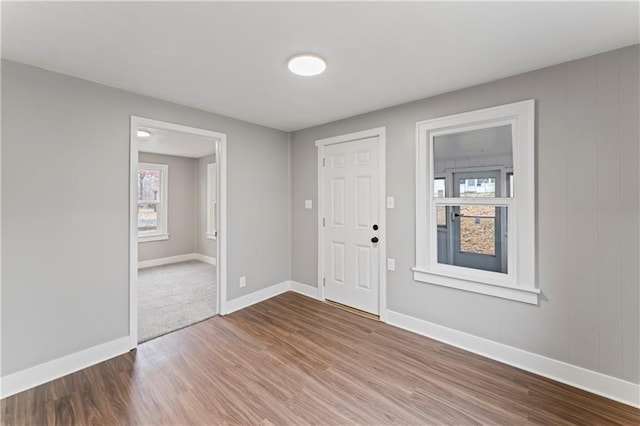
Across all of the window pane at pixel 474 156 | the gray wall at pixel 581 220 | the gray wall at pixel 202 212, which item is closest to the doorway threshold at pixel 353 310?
the gray wall at pixel 581 220

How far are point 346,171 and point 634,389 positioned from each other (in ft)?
9.81

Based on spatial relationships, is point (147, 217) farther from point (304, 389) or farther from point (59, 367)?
point (304, 389)

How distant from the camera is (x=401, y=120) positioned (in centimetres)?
292

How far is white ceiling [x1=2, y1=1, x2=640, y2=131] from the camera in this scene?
1474 millimetres

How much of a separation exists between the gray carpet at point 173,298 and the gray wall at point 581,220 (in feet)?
9.80

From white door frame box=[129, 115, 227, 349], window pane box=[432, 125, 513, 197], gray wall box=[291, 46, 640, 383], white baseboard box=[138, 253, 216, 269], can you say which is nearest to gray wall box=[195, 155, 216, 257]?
white baseboard box=[138, 253, 216, 269]

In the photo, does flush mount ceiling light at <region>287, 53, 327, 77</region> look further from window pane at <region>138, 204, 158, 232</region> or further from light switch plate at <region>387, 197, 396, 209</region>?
window pane at <region>138, 204, 158, 232</region>

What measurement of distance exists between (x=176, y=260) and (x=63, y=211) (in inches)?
166

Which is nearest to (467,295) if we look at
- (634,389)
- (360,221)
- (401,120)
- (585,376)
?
(585,376)

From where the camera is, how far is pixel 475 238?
2604 millimetres

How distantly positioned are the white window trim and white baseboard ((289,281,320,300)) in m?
1.54

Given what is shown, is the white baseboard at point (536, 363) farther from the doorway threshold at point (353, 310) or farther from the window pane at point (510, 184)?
the window pane at point (510, 184)

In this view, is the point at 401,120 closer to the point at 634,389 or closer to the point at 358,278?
the point at 358,278

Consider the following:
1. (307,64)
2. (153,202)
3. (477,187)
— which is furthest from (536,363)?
(153,202)
